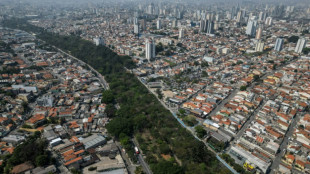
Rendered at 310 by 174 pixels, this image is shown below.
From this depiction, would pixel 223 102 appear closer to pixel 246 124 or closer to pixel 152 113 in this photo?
pixel 246 124

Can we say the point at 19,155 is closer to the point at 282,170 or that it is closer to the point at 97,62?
the point at 282,170

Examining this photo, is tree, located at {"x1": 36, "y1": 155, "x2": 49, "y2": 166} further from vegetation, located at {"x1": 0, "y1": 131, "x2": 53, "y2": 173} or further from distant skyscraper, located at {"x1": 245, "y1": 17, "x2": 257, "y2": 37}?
distant skyscraper, located at {"x1": 245, "y1": 17, "x2": 257, "y2": 37}

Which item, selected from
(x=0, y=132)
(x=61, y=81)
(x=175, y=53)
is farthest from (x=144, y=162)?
(x=175, y=53)

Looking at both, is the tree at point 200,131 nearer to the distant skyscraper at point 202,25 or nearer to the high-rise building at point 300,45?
the high-rise building at point 300,45

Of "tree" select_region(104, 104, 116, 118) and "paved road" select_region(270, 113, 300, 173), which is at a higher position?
"tree" select_region(104, 104, 116, 118)

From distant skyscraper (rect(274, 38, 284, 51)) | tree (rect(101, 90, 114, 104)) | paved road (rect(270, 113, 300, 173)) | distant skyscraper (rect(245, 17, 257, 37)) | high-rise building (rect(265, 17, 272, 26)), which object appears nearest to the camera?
paved road (rect(270, 113, 300, 173))

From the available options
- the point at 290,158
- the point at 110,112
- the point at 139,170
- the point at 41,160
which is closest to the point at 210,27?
the point at 110,112

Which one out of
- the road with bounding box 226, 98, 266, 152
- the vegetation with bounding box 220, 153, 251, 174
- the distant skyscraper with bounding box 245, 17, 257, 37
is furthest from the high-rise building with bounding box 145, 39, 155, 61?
the distant skyscraper with bounding box 245, 17, 257, 37

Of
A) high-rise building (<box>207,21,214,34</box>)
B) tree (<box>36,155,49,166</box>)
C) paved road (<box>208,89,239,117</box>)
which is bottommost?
paved road (<box>208,89,239,117</box>)
